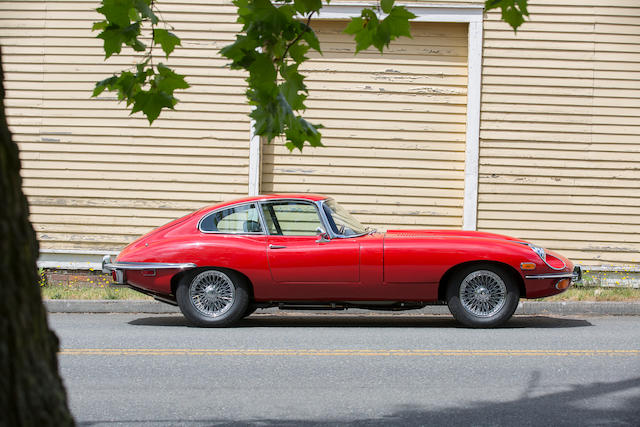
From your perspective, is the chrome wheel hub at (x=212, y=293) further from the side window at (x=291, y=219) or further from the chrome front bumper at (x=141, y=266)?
the side window at (x=291, y=219)

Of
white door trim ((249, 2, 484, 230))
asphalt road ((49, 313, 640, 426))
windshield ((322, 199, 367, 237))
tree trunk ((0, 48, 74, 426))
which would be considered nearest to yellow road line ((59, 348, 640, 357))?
asphalt road ((49, 313, 640, 426))

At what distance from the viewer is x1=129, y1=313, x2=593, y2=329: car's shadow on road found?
9.26 m

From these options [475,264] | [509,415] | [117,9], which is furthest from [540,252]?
[117,9]

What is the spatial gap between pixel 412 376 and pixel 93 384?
2.42 metres

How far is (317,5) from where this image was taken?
4098 millimetres

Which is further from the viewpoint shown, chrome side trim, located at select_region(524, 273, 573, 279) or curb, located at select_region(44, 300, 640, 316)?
curb, located at select_region(44, 300, 640, 316)

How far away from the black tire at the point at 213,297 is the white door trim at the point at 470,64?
4.25 meters

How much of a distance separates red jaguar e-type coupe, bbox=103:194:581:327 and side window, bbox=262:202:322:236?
11 millimetres

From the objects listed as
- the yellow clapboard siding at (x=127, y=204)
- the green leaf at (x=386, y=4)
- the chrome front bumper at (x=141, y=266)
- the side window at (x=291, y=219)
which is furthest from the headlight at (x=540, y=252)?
the yellow clapboard siding at (x=127, y=204)

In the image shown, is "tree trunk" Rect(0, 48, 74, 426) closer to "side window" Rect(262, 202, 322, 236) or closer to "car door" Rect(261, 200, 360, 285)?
"car door" Rect(261, 200, 360, 285)

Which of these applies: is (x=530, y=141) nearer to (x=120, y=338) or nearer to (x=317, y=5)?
(x=120, y=338)

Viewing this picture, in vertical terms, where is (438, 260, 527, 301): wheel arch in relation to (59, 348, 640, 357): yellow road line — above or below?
above

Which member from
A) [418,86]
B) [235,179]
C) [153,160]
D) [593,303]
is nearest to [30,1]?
[153,160]

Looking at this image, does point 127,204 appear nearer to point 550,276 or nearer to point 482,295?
point 482,295
